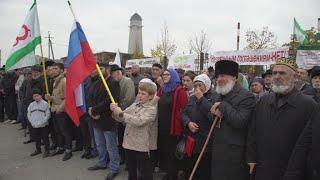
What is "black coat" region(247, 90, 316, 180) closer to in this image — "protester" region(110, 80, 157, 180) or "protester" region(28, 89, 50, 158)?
"protester" region(110, 80, 157, 180)

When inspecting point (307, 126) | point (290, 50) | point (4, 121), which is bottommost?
point (4, 121)

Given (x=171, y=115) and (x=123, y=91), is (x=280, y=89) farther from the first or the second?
(x=123, y=91)

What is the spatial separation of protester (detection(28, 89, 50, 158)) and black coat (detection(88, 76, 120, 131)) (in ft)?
6.47

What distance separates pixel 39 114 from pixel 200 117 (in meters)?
4.40

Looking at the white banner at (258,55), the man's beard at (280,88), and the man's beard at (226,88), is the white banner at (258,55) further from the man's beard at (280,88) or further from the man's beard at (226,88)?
the man's beard at (280,88)

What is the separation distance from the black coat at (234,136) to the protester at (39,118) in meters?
5.01

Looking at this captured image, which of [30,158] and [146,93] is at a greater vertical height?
[146,93]

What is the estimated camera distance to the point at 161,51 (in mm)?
35781

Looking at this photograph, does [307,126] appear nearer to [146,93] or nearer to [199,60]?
[146,93]

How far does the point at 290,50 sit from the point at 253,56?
4.29 feet

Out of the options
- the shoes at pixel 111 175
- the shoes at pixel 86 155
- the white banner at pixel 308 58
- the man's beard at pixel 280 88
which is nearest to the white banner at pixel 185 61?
the white banner at pixel 308 58

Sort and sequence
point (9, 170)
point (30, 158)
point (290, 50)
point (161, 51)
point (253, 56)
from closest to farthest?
1. point (9, 170)
2. point (30, 158)
3. point (290, 50)
4. point (253, 56)
5. point (161, 51)

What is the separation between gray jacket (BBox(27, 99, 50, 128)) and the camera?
7.96 m

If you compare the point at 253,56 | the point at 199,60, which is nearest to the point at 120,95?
the point at 253,56
